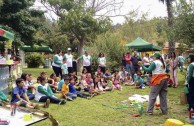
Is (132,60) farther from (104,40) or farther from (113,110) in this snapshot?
(113,110)

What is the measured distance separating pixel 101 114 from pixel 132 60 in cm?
819

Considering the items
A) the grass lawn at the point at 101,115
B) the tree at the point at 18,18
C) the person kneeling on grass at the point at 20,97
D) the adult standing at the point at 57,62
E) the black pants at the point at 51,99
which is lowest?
the grass lawn at the point at 101,115


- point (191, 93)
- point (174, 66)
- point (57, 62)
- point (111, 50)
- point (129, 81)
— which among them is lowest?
point (129, 81)

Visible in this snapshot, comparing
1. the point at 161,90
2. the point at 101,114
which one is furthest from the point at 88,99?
the point at 161,90

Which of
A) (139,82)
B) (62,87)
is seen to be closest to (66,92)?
(62,87)

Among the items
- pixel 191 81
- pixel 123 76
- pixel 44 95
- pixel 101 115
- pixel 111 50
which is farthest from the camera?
pixel 111 50

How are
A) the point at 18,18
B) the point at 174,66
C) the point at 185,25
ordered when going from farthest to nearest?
the point at 18,18
the point at 185,25
the point at 174,66

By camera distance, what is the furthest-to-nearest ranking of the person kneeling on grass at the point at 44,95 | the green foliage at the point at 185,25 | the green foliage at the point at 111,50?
1. the green foliage at the point at 111,50
2. the green foliage at the point at 185,25
3. the person kneeling on grass at the point at 44,95

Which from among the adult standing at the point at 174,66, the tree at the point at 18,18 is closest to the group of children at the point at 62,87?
the adult standing at the point at 174,66

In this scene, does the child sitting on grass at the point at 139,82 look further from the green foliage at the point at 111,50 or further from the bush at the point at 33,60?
the bush at the point at 33,60

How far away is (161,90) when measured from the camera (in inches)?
299

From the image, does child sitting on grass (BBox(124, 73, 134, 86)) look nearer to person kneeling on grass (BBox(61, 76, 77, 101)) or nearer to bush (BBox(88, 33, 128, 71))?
bush (BBox(88, 33, 128, 71))

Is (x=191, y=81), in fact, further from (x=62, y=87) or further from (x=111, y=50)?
(x=111, y=50)

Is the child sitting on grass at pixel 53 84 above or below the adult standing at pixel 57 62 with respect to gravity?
below
